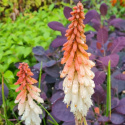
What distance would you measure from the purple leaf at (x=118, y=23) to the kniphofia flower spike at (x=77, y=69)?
2.10 meters

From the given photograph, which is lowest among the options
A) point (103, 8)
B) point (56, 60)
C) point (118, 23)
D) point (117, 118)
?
point (117, 118)

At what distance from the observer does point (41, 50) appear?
275cm

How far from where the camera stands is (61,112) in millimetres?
2074

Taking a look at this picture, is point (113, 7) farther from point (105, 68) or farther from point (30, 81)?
point (30, 81)

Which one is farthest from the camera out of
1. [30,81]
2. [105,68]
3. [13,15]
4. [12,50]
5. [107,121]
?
[13,15]

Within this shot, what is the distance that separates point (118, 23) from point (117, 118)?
79.0 inches

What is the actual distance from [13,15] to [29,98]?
11.3 ft

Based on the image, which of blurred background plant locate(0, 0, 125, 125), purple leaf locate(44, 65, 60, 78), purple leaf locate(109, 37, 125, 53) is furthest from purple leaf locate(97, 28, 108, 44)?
purple leaf locate(44, 65, 60, 78)

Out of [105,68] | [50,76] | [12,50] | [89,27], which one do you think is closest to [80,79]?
[105,68]

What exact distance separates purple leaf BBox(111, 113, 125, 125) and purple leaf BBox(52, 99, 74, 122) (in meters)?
0.44

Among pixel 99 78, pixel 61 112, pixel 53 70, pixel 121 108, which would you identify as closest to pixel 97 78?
pixel 99 78

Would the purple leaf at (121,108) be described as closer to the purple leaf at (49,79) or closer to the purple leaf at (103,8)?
the purple leaf at (49,79)

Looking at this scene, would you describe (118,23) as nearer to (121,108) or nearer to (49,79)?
(49,79)

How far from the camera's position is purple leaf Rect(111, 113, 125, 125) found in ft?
6.61
